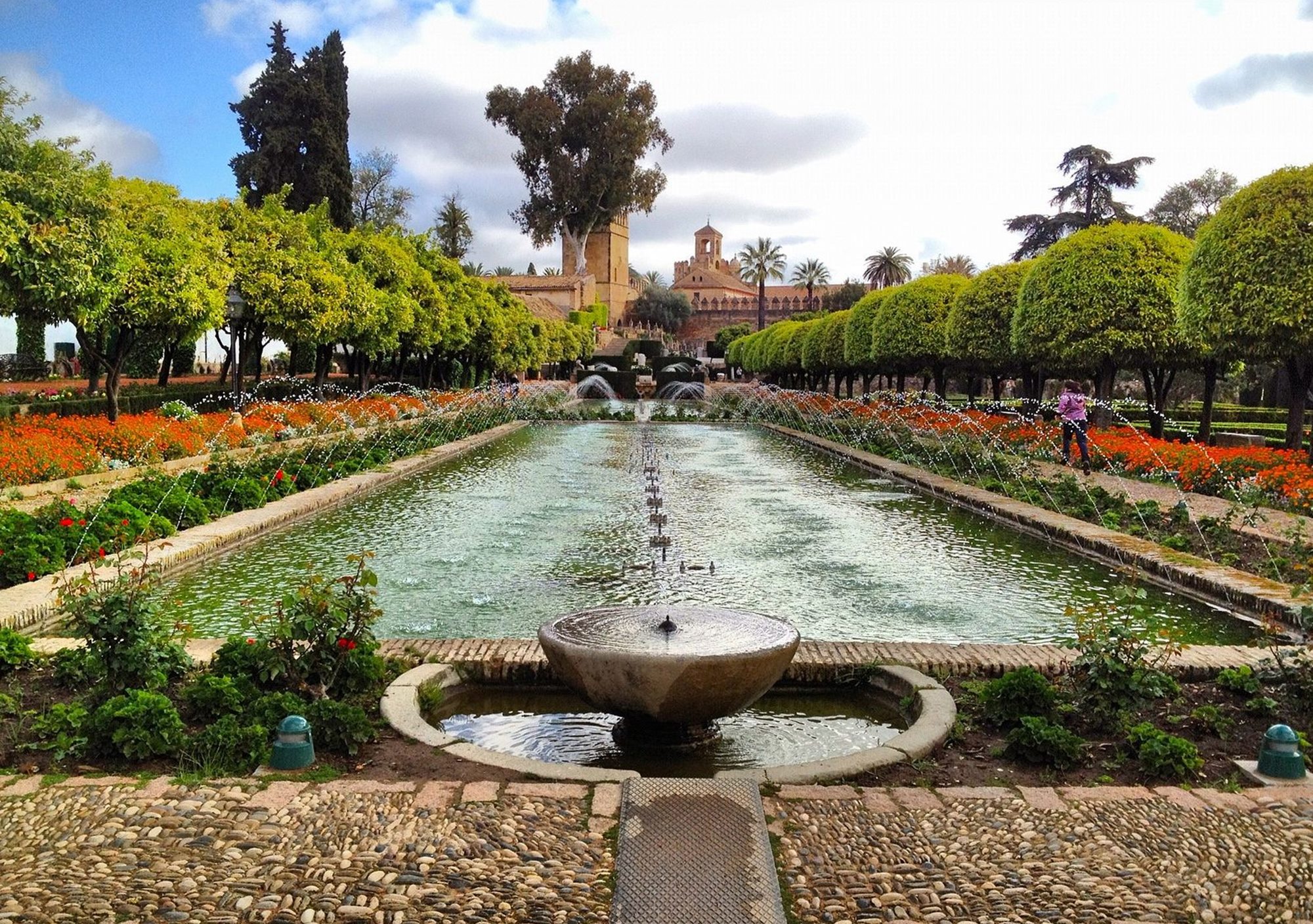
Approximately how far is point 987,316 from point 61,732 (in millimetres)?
18926

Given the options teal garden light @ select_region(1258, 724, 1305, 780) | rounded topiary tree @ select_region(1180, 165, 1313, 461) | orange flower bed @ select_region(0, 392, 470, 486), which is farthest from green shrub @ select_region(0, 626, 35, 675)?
rounded topiary tree @ select_region(1180, 165, 1313, 461)

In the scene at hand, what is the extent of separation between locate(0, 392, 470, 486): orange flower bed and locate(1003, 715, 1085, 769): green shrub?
9668 millimetres

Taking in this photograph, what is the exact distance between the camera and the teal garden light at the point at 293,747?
3449 mm

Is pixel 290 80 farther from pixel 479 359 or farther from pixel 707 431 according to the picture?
pixel 707 431

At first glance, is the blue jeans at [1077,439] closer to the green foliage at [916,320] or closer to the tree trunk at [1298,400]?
the tree trunk at [1298,400]

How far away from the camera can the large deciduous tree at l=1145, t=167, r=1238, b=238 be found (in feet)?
120

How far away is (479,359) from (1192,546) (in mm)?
30966

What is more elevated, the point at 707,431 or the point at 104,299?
the point at 104,299

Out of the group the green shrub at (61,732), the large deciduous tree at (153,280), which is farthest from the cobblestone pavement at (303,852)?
the large deciduous tree at (153,280)

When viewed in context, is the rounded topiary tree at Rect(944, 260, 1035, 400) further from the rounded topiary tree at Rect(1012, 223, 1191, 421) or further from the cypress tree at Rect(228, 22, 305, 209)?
the cypress tree at Rect(228, 22, 305, 209)

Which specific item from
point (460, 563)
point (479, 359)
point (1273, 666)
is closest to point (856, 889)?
point (1273, 666)

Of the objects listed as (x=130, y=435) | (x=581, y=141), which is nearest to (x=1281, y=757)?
(x=130, y=435)

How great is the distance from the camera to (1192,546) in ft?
25.6

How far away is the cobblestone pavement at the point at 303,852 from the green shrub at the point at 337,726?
402 mm
